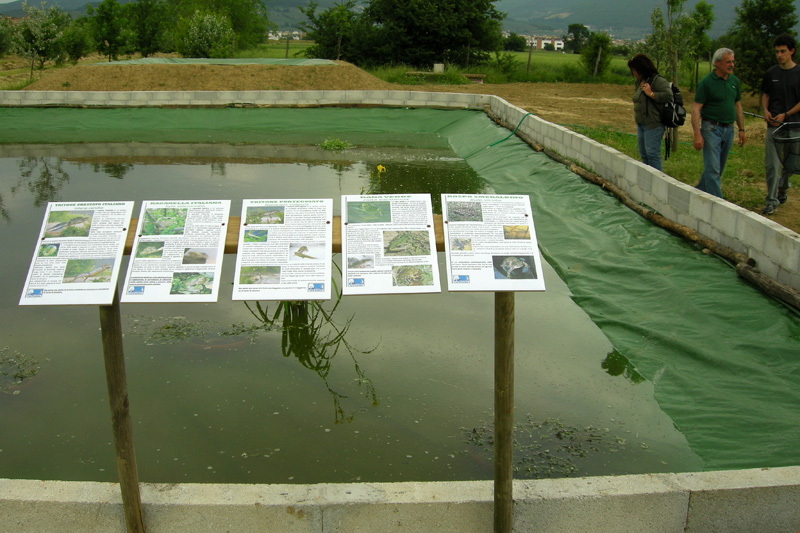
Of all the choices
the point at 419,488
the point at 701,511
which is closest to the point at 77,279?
the point at 419,488

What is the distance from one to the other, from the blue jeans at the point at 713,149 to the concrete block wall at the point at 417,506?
433cm

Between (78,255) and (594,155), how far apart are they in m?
7.63

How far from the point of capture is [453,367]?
193 inches

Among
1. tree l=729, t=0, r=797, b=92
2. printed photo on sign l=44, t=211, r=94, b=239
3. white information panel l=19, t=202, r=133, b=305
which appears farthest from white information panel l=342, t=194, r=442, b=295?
tree l=729, t=0, r=797, b=92

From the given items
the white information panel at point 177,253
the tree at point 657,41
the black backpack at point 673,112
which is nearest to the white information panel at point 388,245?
A: the white information panel at point 177,253

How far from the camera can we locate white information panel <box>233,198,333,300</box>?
259 cm

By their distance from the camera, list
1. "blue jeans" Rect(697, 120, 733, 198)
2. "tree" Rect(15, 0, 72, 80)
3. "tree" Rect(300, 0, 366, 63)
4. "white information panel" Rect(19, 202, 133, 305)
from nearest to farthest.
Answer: "white information panel" Rect(19, 202, 133, 305)
"blue jeans" Rect(697, 120, 733, 198)
"tree" Rect(15, 0, 72, 80)
"tree" Rect(300, 0, 366, 63)

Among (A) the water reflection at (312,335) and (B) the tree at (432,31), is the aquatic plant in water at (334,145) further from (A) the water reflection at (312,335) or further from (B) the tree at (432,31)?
(B) the tree at (432,31)

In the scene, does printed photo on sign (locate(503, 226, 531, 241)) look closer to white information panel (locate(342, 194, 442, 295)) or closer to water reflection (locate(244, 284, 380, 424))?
white information panel (locate(342, 194, 442, 295))

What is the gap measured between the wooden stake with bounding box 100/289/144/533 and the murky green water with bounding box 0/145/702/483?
95cm

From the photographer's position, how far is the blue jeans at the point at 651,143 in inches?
299

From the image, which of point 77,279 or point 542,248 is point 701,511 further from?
point 542,248

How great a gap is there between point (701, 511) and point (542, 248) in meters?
4.76

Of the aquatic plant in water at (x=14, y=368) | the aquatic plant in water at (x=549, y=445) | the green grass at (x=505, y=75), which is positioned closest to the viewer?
the aquatic plant in water at (x=549, y=445)
